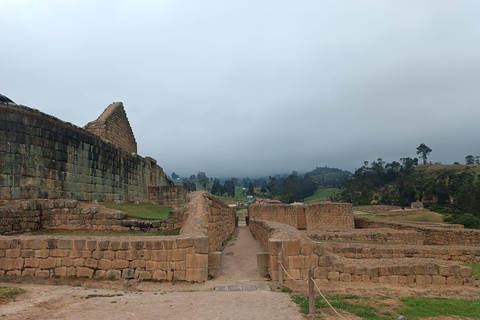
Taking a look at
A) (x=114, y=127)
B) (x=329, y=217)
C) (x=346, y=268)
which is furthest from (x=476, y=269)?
(x=114, y=127)

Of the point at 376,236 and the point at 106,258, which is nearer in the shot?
the point at 106,258

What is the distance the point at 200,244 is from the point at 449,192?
8055cm

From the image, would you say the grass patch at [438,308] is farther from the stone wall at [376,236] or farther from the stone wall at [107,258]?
the stone wall at [376,236]

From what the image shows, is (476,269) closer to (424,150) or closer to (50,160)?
(50,160)

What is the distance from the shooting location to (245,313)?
17.6 ft

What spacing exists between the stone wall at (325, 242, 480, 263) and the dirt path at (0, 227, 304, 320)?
15.7 feet

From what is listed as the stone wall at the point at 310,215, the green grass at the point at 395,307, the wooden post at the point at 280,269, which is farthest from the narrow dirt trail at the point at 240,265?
the stone wall at the point at 310,215

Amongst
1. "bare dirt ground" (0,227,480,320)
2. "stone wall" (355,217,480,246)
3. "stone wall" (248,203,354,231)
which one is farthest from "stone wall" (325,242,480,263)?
"stone wall" (248,203,354,231)

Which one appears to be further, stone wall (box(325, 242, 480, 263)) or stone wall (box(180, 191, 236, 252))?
stone wall (box(325, 242, 480, 263))

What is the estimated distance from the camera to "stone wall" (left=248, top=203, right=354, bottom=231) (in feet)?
91.9

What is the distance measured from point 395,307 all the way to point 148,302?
16.4ft

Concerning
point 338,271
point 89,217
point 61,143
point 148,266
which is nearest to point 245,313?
point 148,266

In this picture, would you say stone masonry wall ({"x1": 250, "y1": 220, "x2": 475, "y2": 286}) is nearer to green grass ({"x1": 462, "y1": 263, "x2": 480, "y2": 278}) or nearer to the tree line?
green grass ({"x1": 462, "y1": 263, "x2": 480, "y2": 278})

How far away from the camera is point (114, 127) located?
70.2ft
